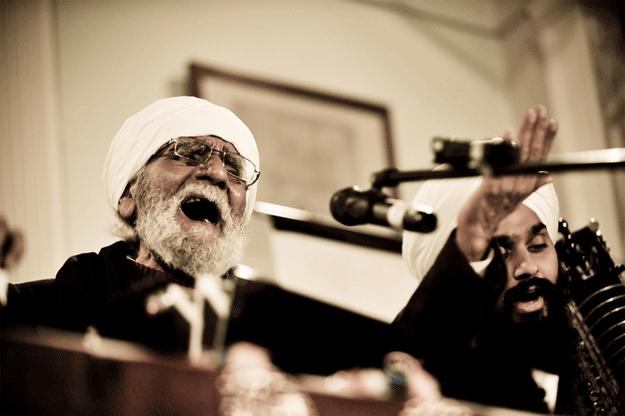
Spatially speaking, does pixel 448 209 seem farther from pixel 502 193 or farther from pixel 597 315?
pixel 597 315

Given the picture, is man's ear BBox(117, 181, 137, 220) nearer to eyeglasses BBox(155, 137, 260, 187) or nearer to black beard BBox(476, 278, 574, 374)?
eyeglasses BBox(155, 137, 260, 187)

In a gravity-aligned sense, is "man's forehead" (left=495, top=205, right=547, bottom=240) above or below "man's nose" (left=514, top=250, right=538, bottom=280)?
above

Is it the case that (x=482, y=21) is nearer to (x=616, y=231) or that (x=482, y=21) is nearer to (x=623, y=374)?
(x=616, y=231)

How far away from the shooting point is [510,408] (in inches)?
48.4

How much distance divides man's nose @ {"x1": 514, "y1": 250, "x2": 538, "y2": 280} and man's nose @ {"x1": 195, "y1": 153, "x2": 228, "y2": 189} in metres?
0.70

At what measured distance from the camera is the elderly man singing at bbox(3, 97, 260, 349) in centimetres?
135

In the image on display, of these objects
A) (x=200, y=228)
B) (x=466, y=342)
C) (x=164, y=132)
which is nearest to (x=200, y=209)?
(x=200, y=228)

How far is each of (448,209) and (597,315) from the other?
1.27ft

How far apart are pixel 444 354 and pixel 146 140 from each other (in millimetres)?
878

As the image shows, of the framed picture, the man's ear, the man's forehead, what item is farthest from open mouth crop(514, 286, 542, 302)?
the framed picture

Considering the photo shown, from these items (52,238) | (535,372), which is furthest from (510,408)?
(52,238)

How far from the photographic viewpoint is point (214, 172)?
1458mm

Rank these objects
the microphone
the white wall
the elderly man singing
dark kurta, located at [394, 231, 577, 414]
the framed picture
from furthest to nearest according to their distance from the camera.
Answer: the framed picture, the white wall, the elderly man singing, dark kurta, located at [394, 231, 577, 414], the microphone

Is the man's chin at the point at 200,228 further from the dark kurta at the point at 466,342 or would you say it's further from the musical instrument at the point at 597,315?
the musical instrument at the point at 597,315
